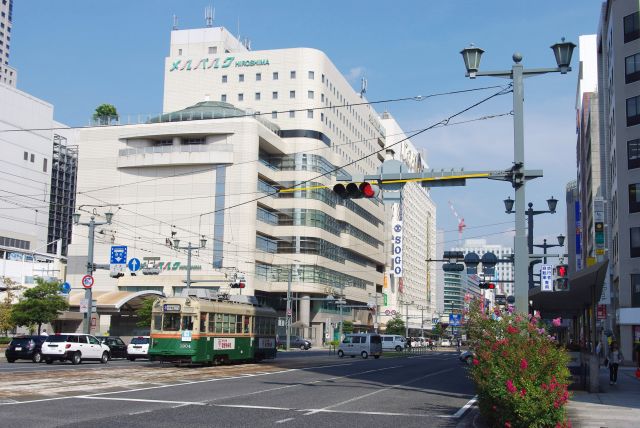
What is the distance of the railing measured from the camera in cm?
8256

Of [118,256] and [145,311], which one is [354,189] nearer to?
[118,256]

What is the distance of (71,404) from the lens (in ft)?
52.8

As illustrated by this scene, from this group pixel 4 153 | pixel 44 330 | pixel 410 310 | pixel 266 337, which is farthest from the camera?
pixel 410 310

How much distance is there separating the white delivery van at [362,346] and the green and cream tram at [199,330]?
2068 centimetres

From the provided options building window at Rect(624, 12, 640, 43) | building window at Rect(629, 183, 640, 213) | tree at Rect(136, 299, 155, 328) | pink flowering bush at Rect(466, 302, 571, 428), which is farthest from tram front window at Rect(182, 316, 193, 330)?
building window at Rect(624, 12, 640, 43)

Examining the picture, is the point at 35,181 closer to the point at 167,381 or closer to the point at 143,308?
the point at 143,308

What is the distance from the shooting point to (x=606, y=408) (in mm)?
18234

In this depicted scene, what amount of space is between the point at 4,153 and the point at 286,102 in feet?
141

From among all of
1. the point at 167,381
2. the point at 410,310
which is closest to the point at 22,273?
the point at 167,381

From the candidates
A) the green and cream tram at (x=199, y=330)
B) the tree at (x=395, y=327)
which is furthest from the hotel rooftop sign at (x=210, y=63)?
the green and cream tram at (x=199, y=330)

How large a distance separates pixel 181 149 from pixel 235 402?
6825 cm

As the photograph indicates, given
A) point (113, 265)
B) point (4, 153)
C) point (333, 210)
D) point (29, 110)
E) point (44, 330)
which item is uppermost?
point (29, 110)

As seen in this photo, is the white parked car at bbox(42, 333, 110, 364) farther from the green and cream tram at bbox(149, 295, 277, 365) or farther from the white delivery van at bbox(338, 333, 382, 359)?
the white delivery van at bbox(338, 333, 382, 359)

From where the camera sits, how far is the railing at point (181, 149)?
82562mm
